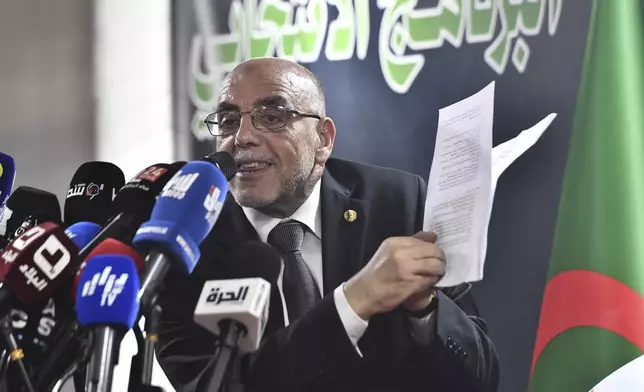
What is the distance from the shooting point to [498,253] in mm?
1936

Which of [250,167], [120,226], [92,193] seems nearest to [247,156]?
[250,167]

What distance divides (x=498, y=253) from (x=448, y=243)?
21.0 inches

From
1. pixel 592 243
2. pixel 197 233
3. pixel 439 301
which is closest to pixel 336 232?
pixel 439 301

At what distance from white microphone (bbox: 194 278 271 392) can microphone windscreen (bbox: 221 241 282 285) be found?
145 millimetres

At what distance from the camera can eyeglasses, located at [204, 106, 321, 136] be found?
184cm

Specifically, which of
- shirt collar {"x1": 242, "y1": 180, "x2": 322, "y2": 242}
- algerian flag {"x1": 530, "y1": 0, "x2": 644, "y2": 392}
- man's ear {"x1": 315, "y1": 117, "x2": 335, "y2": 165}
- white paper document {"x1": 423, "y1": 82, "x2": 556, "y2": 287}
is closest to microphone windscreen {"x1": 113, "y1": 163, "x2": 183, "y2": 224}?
white paper document {"x1": 423, "y1": 82, "x2": 556, "y2": 287}

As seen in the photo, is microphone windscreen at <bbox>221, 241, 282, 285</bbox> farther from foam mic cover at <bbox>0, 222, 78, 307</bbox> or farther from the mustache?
the mustache

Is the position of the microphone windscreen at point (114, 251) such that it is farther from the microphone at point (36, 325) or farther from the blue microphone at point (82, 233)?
the blue microphone at point (82, 233)

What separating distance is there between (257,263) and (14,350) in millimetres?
386

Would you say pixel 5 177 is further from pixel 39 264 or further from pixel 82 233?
pixel 39 264

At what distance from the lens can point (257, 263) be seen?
1.34m

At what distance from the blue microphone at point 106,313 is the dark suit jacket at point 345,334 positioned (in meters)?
0.49

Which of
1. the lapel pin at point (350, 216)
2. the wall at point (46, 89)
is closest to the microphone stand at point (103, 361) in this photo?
the lapel pin at point (350, 216)

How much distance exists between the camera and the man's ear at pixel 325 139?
1987 millimetres
